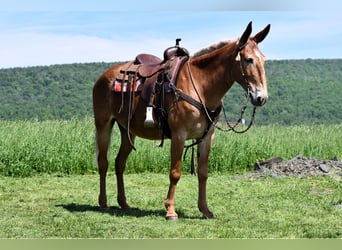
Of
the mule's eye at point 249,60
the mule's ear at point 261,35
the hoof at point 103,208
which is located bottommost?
the hoof at point 103,208

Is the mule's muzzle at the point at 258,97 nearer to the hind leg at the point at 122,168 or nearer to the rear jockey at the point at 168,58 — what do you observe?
the rear jockey at the point at 168,58

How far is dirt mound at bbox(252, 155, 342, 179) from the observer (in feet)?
38.3

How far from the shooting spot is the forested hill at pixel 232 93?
153ft

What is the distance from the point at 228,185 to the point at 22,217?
4.37 meters

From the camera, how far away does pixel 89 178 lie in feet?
38.3

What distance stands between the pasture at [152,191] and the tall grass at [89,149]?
23 mm

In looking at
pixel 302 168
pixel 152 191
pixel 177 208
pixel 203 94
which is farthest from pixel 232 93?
pixel 203 94

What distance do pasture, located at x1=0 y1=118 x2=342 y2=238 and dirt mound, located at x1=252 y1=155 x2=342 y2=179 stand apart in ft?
1.51

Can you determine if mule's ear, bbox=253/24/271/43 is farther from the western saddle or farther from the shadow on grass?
the shadow on grass

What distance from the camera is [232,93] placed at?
55.0 m

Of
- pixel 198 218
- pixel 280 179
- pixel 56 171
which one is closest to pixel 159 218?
pixel 198 218

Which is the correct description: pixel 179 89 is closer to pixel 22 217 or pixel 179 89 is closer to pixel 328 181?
pixel 22 217

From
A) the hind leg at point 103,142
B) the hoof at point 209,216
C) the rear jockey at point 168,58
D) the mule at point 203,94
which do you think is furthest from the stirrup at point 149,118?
the hoof at point 209,216

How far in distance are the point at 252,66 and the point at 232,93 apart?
48.8 m
